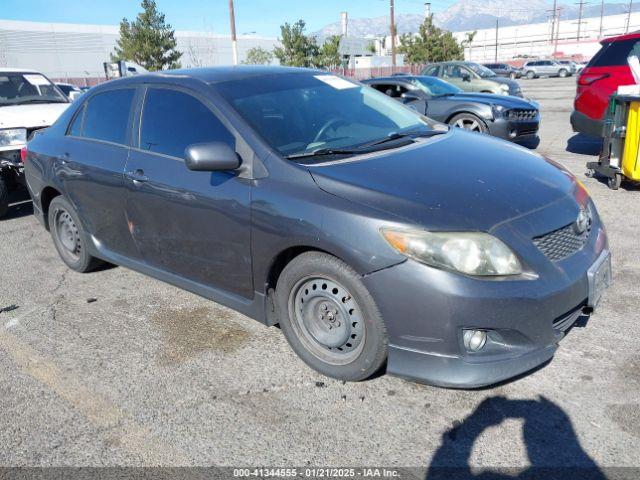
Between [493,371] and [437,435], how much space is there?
15.5 inches

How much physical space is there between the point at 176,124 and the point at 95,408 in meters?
1.83

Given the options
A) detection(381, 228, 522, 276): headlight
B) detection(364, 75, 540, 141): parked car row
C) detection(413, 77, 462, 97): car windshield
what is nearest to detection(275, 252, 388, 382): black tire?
detection(381, 228, 522, 276): headlight

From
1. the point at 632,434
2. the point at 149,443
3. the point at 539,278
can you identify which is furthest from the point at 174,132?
the point at 632,434

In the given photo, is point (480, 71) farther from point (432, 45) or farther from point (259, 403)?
point (432, 45)

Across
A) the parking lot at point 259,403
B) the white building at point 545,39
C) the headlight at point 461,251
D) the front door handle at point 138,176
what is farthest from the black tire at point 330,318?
the white building at point 545,39

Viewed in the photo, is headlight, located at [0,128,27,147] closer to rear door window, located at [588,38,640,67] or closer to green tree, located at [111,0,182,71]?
rear door window, located at [588,38,640,67]

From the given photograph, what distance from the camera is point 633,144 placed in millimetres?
6137

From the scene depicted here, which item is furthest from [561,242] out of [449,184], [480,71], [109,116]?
[480,71]

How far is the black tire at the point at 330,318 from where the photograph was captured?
2752mm

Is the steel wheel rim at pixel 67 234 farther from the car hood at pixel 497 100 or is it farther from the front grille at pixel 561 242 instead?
the car hood at pixel 497 100

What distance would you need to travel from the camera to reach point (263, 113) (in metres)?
3.43

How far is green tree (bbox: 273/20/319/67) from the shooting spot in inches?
1671

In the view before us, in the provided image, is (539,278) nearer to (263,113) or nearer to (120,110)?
(263,113)

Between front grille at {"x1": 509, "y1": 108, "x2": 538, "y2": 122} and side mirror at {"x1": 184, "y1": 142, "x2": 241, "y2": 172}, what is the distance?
24.2 feet
